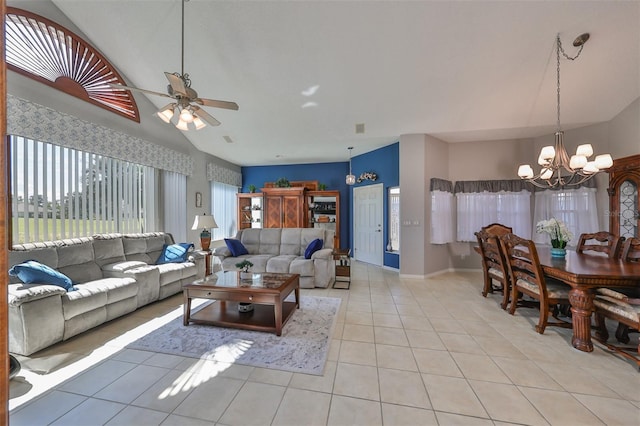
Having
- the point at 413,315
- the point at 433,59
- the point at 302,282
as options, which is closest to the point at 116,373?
the point at 302,282

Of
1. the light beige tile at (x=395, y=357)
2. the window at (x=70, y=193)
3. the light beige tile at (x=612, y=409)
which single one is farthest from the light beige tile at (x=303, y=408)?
the window at (x=70, y=193)

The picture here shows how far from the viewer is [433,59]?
3.12 meters

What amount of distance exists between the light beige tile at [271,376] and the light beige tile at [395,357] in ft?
2.55

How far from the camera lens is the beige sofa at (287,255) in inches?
160

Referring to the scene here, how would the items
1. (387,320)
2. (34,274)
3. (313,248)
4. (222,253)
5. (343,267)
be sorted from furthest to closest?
(222,253)
(343,267)
(313,248)
(387,320)
(34,274)

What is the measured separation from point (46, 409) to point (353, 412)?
6.48ft

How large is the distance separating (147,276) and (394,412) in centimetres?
320

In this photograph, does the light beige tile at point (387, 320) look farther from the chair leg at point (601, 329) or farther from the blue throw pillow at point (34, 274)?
the blue throw pillow at point (34, 274)

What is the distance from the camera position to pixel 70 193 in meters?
3.24

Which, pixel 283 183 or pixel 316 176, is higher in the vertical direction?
pixel 316 176

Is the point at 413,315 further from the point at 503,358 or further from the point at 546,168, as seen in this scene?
the point at 546,168

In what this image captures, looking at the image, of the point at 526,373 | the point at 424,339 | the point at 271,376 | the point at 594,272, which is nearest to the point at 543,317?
the point at 594,272

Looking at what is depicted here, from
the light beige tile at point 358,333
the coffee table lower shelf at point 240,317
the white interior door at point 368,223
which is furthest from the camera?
the white interior door at point 368,223

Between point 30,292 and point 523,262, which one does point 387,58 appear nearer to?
point 523,262
